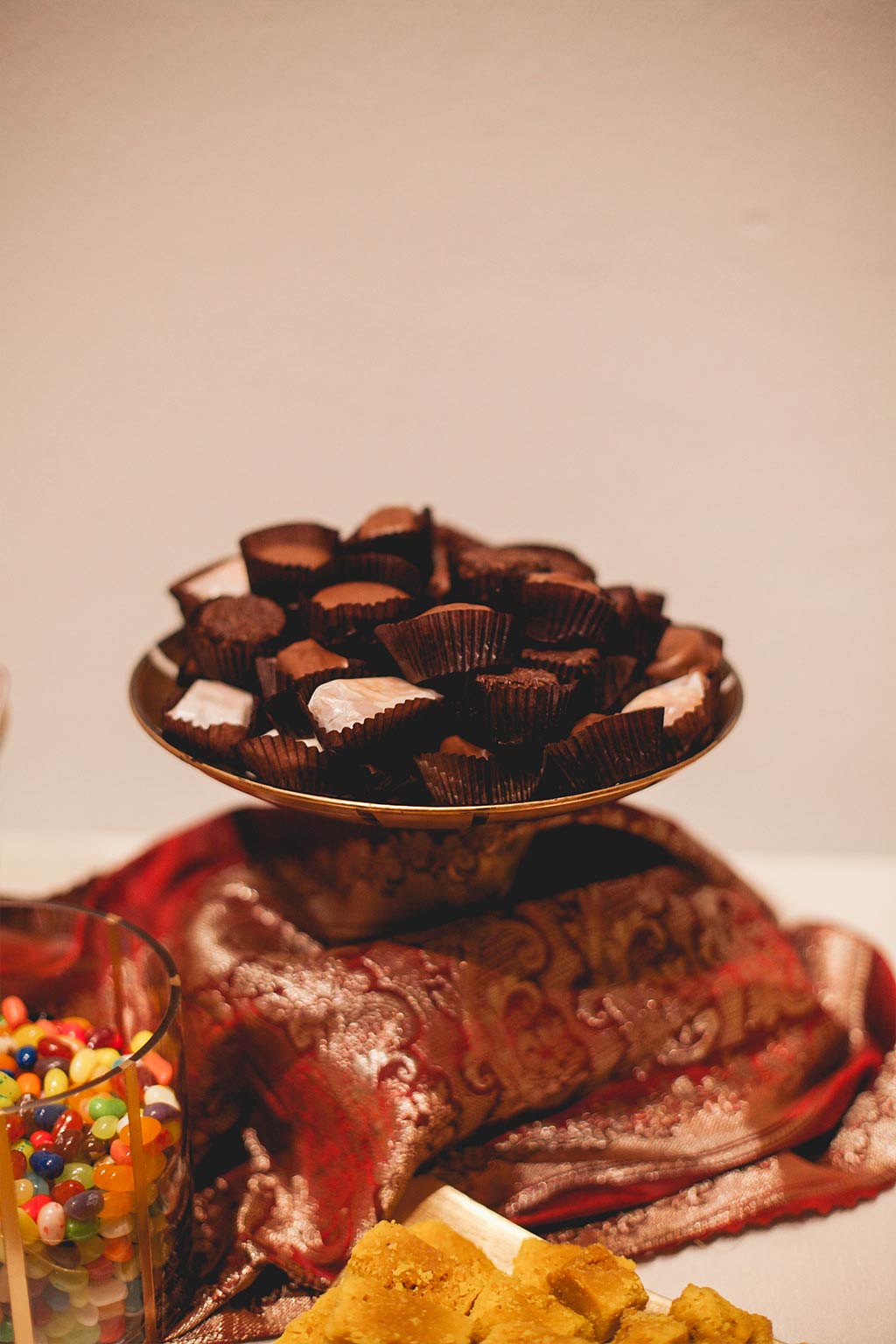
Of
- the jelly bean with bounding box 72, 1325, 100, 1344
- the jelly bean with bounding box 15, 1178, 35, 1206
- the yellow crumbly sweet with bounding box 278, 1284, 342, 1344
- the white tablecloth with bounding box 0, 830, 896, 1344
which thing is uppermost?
the jelly bean with bounding box 15, 1178, 35, 1206

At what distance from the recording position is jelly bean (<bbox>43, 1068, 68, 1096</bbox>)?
1.09 metres

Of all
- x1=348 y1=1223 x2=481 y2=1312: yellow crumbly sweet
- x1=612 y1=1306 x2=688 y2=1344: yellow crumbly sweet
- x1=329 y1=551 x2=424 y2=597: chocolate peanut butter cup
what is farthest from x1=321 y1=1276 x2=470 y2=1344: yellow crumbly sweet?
x1=329 y1=551 x2=424 y2=597: chocolate peanut butter cup

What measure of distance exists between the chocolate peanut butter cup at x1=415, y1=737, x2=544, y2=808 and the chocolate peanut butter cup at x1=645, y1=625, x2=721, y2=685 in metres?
0.23

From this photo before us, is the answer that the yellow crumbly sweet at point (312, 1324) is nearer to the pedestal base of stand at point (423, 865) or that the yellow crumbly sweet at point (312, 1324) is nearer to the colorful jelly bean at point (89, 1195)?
the colorful jelly bean at point (89, 1195)

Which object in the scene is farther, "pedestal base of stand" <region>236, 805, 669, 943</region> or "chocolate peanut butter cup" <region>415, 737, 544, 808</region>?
"pedestal base of stand" <region>236, 805, 669, 943</region>

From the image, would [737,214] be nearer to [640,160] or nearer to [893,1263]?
[640,160]

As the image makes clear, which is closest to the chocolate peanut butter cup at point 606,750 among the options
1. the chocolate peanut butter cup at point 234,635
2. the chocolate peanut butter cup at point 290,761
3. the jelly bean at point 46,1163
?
the chocolate peanut butter cup at point 290,761

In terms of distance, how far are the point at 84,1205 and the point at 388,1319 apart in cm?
25

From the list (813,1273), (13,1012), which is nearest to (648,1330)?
(813,1273)

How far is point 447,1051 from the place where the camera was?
120cm

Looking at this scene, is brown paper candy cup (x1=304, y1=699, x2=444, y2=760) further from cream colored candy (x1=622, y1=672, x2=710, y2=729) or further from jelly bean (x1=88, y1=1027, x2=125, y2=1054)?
jelly bean (x1=88, y1=1027, x2=125, y2=1054)

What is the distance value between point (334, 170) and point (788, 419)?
700 mm

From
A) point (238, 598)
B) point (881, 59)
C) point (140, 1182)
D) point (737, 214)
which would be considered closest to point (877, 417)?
point (737, 214)

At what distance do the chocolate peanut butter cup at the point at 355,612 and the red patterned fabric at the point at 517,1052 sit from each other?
22 centimetres
